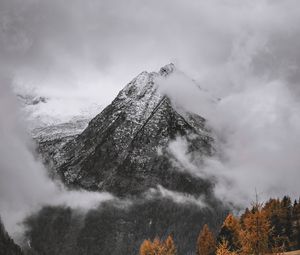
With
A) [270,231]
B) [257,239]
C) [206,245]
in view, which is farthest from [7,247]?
Result: [257,239]

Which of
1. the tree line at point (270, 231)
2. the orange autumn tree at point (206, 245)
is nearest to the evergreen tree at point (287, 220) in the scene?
the tree line at point (270, 231)

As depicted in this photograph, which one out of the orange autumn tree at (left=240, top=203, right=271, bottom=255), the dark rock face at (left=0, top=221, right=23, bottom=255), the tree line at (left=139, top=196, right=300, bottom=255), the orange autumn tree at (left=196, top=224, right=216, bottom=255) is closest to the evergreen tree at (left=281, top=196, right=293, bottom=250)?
the tree line at (left=139, top=196, right=300, bottom=255)

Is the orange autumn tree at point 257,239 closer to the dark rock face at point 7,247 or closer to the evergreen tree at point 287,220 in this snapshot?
the evergreen tree at point 287,220

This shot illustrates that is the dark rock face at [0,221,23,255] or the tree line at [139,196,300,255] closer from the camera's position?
the tree line at [139,196,300,255]

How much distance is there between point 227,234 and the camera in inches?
3526

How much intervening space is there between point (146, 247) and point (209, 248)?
48.1ft

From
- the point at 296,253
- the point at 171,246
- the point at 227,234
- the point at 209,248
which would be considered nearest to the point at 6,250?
the point at 171,246

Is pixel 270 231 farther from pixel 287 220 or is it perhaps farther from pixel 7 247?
pixel 7 247

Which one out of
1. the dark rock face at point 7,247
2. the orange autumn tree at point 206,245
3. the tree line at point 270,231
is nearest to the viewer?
the tree line at point 270,231

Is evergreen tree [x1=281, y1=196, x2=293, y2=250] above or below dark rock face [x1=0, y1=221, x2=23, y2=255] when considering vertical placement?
above

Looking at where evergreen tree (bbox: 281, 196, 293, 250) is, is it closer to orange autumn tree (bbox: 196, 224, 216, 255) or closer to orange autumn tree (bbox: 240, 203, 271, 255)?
orange autumn tree (bbox: 196, 224, 216, 255)

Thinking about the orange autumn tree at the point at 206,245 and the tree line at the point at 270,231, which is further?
the orange autumn tree at the point at 206,245

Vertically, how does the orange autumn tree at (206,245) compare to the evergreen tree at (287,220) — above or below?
below

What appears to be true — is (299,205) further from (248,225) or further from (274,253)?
(274,253)
